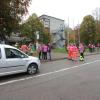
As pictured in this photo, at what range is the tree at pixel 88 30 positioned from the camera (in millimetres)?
59562

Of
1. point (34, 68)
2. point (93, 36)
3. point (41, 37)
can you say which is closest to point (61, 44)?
point (93, 36)

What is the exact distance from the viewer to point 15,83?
9867mm

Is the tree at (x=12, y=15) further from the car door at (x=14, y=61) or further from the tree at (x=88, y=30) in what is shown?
the tree at (x=88, y=30)

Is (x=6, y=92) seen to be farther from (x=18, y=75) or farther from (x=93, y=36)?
(x=93, y=36)

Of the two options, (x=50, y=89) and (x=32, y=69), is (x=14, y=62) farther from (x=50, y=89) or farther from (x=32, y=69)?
(x=50, y=89)

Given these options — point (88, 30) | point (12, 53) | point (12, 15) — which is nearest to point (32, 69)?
point (12, 53)

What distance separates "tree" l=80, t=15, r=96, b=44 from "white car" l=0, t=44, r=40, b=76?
48511mm

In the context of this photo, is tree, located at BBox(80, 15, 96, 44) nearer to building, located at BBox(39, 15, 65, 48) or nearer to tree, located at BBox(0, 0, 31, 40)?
building, located at BBox(39, 15, 65, 48)

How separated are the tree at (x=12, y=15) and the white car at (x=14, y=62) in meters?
6.74

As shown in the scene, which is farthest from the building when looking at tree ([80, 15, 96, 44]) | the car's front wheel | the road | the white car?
the road

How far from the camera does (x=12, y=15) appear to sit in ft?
61.6

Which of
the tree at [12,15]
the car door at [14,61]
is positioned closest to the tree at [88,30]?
the tree at [12,15]

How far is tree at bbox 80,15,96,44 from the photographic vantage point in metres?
59.6

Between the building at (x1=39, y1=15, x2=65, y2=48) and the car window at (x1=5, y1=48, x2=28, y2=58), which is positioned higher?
the building at (x1=39, y1=15, x2=65, y2=48)
